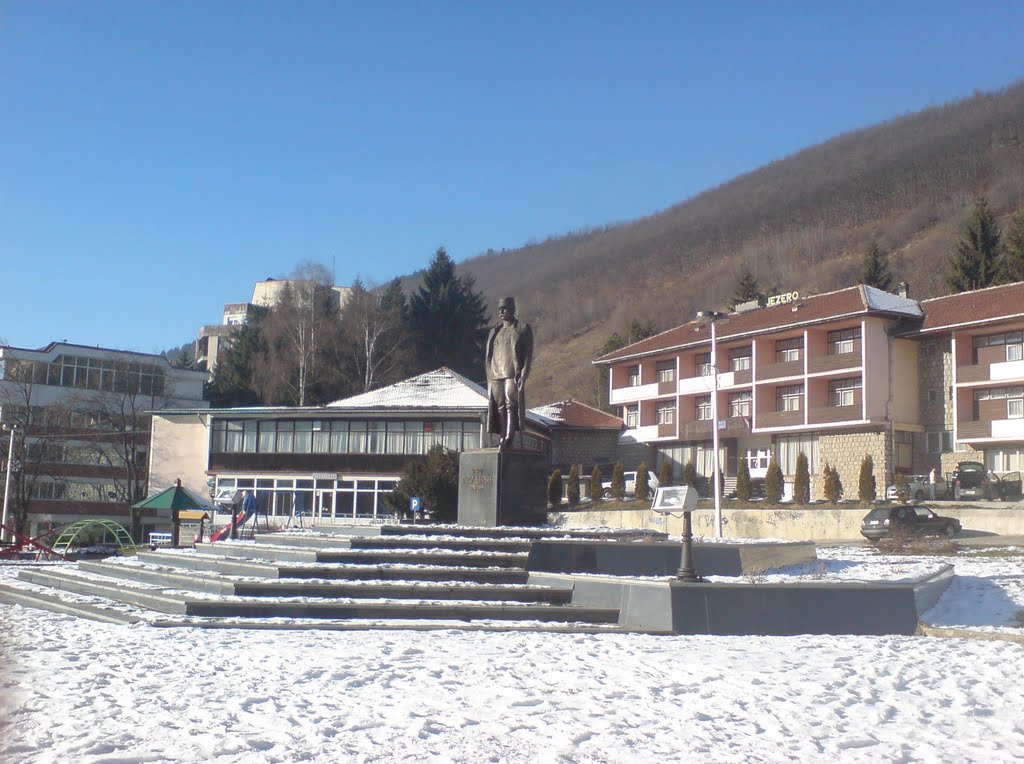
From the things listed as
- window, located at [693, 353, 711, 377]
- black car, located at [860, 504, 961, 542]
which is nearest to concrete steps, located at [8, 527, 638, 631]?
black car, located at [860, 504, 961, 542]

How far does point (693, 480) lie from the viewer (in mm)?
44156

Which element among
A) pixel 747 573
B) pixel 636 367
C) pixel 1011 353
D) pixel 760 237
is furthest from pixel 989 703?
pixel 760 237

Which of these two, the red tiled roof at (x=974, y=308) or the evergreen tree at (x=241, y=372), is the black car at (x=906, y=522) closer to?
the red tiled roof at (x=974, y=308)

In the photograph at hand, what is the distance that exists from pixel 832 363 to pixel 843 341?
1.36m

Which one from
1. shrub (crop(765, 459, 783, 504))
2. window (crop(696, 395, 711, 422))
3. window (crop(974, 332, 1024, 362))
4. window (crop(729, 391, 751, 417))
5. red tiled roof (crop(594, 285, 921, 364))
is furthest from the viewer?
window (crop(696, 395, 711, 422))

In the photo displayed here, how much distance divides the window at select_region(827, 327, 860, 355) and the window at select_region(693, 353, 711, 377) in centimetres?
675

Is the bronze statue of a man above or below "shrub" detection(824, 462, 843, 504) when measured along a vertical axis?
above

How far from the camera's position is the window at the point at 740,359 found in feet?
161

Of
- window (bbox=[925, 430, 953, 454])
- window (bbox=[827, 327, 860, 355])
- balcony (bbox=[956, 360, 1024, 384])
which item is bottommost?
window (bbox=[925, 430, 953, 454])

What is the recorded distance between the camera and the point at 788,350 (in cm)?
4712

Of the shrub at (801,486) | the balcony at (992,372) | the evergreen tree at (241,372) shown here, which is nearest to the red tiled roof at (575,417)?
the evergreen tree at (241,372)

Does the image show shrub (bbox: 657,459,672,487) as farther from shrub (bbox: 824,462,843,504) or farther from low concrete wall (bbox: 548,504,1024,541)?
shrub (bbox: 824,462,843,504)

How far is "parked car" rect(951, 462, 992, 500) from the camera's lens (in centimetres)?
3612

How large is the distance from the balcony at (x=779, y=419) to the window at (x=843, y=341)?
3.23 meters
